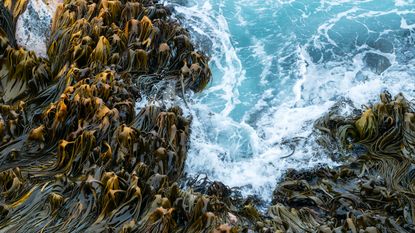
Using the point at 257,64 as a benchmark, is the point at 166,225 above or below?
above

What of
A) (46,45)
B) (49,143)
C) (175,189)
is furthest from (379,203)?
(46,45)

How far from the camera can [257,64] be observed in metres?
6.72

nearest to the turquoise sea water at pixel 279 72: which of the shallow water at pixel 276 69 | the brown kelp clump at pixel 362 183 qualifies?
the shallow water at pixel 276 69

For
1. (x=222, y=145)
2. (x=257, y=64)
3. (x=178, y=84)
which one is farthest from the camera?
(x=257, y=64)

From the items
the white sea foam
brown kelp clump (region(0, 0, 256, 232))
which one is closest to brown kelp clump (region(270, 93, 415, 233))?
brown kelp clump (region(0, 0, 256, 232))

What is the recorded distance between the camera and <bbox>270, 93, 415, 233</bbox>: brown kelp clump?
4.06 metres

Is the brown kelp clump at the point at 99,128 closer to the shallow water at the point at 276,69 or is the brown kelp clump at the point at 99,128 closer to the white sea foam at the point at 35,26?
the white sea foam at the point at 35,26

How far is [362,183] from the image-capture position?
4.45m

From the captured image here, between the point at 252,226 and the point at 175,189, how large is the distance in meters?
0.72

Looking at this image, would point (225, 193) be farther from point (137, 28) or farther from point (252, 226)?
point (137, 28)

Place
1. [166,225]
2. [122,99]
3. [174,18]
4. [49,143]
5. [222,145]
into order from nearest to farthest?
1. [166,225]
2. [49,143]
3. [122,99]
4. [222,145]
5. [174,18]

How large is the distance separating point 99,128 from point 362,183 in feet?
7.87

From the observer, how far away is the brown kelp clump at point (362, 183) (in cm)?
406

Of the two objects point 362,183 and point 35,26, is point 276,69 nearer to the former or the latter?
point 362,183
